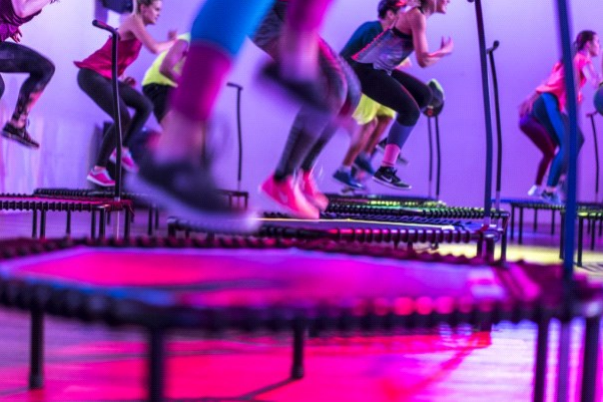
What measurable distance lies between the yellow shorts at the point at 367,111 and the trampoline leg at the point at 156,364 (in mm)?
4726

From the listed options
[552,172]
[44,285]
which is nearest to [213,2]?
[44,285]

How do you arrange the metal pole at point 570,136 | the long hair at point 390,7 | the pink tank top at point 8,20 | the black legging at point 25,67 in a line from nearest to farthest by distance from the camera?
the metal pole at point 570,136 < the pink tank top at point 8,20 < the black legging at point 25,67 < the long hair at point 390,7

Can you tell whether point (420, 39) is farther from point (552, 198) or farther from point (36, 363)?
point (36, 363)

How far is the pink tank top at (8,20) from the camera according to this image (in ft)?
10.4

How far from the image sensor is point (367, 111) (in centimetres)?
531

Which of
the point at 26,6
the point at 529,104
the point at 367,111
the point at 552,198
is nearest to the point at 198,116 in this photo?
the point at 26,6

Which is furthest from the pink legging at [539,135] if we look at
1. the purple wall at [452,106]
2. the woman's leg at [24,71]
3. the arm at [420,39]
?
the woman's leg at [24,71]

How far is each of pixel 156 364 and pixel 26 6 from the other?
3.00m

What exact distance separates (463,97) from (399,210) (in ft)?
13.7

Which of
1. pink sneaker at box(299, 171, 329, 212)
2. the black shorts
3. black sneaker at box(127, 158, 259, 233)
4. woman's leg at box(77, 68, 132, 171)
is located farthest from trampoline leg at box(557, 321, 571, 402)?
the black shorts

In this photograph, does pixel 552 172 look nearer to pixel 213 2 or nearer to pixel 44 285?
pixel 213 2

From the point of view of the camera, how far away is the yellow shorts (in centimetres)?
525

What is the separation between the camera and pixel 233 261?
1033mm

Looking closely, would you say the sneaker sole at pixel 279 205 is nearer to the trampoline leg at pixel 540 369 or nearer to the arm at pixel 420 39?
the trampoline leg at pixel 540 369
